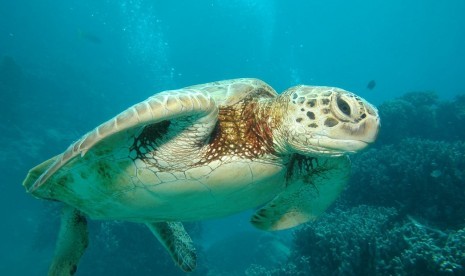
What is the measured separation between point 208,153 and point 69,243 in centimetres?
191

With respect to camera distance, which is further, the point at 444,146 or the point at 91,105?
the point at 91,105

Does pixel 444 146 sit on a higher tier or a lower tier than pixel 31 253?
higher

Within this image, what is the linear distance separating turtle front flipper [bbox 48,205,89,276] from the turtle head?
7.20 ft

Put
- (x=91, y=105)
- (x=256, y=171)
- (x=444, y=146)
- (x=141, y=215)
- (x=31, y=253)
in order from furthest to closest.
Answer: (x=91, y=105)
(x=31, y=253)
(x=444, y=146)
(x=141, y=215)
(x=256, y=171)

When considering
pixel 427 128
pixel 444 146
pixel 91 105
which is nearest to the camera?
pixel 444 146

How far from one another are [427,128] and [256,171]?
10.2 m

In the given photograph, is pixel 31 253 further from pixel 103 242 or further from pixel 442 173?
pixel 442 173

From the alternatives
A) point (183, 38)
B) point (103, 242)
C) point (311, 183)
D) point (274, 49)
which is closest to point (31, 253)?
point (103, 242)

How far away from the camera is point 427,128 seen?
10.1m


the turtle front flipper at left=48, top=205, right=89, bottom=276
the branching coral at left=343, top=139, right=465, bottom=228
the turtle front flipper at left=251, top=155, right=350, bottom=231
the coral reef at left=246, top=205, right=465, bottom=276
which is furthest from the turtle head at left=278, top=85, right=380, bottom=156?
the branching coral at left=343, top=139, right=465, bottom=228

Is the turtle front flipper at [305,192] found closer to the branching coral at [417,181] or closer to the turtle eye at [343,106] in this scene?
the turtle eye at [343,106]

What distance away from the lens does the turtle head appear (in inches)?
71.7

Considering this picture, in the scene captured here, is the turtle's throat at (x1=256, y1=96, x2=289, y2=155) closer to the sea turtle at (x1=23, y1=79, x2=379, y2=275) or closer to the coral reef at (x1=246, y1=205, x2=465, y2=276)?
the sea turtle at (x1=23, y1=79, x2=379, y2=275)

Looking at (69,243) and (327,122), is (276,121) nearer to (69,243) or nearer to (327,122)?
(327,122)
